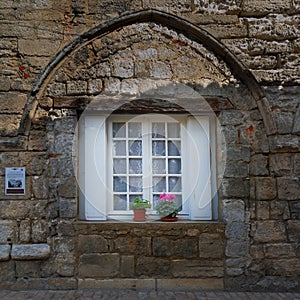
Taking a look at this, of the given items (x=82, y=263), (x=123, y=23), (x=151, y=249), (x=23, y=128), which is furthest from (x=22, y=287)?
(x=123, y=23)

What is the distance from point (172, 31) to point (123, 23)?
1.79ft

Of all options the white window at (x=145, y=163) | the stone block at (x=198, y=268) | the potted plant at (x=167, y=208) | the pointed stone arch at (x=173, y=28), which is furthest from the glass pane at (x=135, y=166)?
the pointed stone arch at (x=173, y=28)

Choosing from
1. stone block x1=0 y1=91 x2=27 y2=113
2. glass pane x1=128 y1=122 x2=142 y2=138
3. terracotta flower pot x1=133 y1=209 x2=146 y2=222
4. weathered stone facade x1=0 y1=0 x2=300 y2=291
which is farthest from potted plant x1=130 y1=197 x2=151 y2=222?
stone block x1=0 y1=91 x2=27 y2=113

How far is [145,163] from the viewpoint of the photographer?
14.7ft

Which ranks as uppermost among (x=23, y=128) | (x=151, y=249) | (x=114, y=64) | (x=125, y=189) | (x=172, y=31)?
(x=172, y=31)

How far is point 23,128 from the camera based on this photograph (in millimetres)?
4207

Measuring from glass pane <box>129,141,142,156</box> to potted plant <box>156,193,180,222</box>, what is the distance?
1.80 feet

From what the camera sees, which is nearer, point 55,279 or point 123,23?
point 55,279

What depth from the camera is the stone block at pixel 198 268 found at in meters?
4.16

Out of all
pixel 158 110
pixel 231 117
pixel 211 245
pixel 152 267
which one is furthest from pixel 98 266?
pixel 231 117

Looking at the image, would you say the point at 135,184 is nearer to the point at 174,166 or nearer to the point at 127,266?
the point at 174,166

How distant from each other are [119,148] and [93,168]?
377mm

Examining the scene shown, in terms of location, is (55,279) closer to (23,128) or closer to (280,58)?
(23,128)

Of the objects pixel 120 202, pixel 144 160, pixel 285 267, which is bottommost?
pixel 285 267
